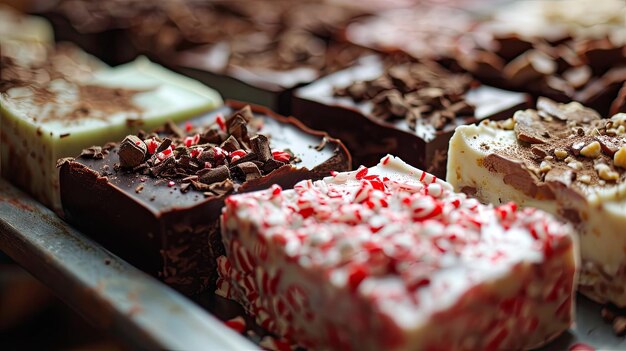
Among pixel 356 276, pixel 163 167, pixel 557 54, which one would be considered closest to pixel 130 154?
pixel 163 167

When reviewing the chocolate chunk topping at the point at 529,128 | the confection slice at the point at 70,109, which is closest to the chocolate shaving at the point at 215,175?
the confection slice at the point at 70,109

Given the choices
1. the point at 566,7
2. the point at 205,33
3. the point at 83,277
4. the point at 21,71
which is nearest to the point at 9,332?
the point at 21,71

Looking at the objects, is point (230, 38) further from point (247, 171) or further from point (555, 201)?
point (555, 201)

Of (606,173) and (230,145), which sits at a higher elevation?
(606,173)

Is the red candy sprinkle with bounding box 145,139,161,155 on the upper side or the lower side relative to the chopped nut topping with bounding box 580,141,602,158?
lower

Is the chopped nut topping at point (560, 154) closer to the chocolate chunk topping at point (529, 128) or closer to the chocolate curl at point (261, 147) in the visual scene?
the chocolate chunk topping at point (529, 128)

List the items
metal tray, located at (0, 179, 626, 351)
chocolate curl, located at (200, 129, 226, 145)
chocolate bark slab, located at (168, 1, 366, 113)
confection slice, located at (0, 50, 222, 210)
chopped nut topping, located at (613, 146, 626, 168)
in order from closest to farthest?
metal tray, located at (0, 179, 626, 351) < chopped nut topping, located at (613, 146, 626, 168) < chocolate curl, located at (200, 129, 226, 145) < confection slice, located at (0, 50, 222, 210) < chocolate bark slab, located at (168, 1, 366, 113)

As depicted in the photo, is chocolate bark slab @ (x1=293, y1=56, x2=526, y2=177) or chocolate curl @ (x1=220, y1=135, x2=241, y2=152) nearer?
chocolate curl @ (x1=220, y1=135, x2=241, y2=152)

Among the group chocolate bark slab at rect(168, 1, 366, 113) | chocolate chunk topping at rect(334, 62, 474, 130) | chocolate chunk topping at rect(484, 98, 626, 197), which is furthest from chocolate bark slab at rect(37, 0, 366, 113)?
chocolate chunk topping at rect(484, 98, 626, 197)

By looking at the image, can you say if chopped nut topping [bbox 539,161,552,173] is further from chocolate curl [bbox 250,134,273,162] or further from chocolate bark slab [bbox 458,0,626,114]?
chocolate bark slab [bbox 458,0,626,114]
